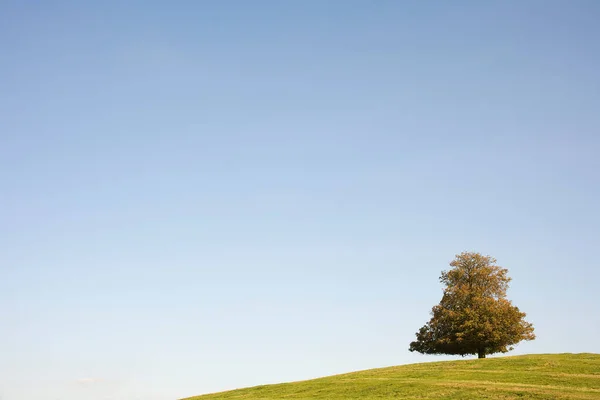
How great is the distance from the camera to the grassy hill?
46.0m

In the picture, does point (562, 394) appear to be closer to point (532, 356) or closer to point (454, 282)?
point (532, 356)

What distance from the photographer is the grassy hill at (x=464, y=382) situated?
4605cm

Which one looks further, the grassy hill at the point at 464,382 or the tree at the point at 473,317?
the tree at the point at 473,317

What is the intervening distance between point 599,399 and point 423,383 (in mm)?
14594

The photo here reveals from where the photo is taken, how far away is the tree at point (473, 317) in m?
76.6

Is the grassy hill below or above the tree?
below

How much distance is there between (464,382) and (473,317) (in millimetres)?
26877

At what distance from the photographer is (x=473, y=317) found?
76.7 metres

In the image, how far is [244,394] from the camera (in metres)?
62.2

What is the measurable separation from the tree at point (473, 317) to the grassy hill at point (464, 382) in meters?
12.0

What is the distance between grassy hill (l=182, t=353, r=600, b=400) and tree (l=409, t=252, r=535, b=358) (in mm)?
11964

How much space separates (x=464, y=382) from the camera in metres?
51.0

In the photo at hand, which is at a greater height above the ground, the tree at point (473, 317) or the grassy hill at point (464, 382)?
the tree at point (473, 317)

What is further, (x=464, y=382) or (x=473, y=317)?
(x=473, y=317)
